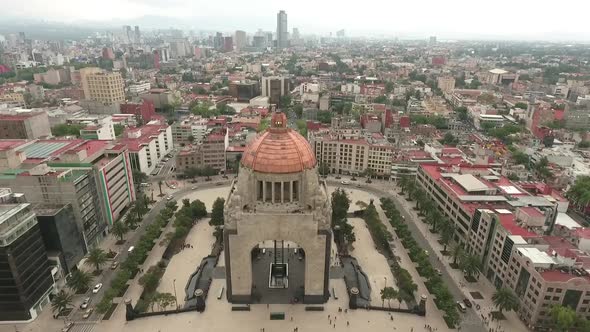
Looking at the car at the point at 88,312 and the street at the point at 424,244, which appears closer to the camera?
the car at the point at 88,312

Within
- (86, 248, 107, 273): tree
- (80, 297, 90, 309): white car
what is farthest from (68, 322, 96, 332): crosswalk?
(86, 248, 107, 273): tree

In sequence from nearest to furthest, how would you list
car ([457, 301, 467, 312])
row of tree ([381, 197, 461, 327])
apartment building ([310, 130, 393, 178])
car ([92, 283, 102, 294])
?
row of tree ([381, 197, 461, 327])
car ([457, 301, 467, 312])
car ([92, 283, 102, 294])
apartment building ([310, 130, 393, 178])

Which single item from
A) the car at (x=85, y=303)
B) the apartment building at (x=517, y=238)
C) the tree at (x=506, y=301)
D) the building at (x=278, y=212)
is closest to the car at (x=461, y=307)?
the tree at (x=506, y=301)

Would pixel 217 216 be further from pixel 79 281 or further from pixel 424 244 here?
pixel 424 244

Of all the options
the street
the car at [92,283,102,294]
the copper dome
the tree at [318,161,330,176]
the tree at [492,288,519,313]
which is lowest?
the street

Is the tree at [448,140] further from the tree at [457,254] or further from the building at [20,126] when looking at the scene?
the building at [20,126]

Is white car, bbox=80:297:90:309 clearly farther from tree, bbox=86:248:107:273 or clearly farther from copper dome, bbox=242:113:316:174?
copper dome, bbox=242:113:316:174
